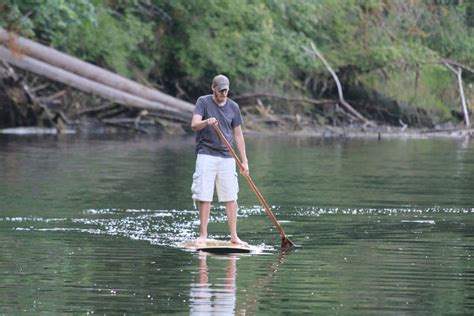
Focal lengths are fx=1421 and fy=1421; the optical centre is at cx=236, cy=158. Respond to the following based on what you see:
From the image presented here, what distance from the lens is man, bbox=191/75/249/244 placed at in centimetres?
1323

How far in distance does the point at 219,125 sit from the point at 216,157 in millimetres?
317

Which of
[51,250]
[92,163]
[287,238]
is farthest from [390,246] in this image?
[92,163]

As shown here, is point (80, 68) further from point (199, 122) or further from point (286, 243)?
point (286, 243)

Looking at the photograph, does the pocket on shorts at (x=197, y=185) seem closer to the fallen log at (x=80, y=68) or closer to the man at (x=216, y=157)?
the man at (x=216, y=157)

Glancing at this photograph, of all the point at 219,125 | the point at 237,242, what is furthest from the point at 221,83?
the point at 237,242

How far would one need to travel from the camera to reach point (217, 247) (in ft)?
41.4

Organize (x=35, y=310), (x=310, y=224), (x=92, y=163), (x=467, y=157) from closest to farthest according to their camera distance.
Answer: (x=35, y=310), (x=310, y=224), (x=92, y=163), (x=467, y=157)

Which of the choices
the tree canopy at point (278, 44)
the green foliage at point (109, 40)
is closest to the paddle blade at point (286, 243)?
the tree canopy at point (278, 44)

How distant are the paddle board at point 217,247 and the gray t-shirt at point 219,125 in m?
0.90

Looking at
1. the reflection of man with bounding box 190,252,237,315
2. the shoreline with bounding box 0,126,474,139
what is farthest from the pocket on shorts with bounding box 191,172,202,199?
the shoreline with bounding box 0,126,474,139

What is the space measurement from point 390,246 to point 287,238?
37.3 inches

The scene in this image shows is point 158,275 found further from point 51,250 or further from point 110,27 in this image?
point 110,27

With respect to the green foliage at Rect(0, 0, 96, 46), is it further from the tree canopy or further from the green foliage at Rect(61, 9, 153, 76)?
the green foliage at Rect(61, 9, 153, 76)

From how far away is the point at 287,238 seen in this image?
1307cm
